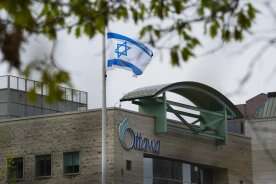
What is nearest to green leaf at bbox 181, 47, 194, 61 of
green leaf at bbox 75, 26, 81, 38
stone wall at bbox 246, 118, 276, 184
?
green leaf at bbox 75, 26, 81, 38

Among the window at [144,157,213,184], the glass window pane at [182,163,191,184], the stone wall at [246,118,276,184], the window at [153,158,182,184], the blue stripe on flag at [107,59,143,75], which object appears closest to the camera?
the blue stripe on flag at [107,59,143,75]

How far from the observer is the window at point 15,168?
171ft

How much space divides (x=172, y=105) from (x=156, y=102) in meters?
1.28

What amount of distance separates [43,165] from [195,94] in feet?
34.6

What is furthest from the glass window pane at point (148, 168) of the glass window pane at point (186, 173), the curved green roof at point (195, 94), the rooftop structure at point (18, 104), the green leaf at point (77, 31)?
the green leaf at point (77, 31)

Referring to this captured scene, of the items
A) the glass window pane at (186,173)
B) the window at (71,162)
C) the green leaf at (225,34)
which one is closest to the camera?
the green leaf at (225,34)

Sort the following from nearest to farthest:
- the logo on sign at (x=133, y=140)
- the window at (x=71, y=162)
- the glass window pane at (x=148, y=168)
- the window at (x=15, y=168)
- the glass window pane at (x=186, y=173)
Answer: the logo on sign at (x=133, y=140)
the window at (x=71, y=162)
the glass window pane at (x=148, y=168)
the window at (x=15, y=168)
the glass window pane at (x=186, y=173)

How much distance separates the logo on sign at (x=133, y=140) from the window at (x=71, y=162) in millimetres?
2913

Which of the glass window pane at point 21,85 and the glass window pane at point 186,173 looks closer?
the glass window pane at point 186,173

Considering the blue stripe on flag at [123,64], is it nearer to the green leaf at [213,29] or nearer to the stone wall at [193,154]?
the stone wall at [193,154]

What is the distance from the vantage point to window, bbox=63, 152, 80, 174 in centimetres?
4991

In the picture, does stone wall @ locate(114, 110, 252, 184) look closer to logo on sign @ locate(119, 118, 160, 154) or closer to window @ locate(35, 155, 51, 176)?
logo on sign @ locate(119, 118, 160, 154)

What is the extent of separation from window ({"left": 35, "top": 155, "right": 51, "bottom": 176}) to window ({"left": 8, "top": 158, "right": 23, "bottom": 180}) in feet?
3.65

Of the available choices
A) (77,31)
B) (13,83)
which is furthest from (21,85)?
(77,31)
